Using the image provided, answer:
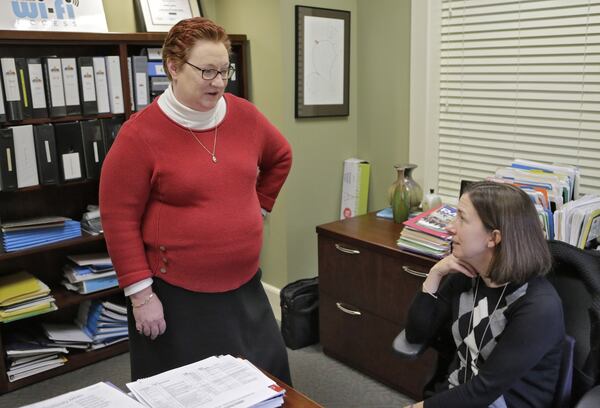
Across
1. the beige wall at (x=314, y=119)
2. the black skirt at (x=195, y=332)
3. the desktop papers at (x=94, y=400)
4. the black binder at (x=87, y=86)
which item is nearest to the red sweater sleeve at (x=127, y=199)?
the black skirt at (x=195, y=332)

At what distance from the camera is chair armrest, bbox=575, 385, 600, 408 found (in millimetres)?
1329

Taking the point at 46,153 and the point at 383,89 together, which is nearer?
the point at 46,153

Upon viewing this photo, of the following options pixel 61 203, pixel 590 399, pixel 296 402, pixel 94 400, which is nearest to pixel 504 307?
pixel 590 399

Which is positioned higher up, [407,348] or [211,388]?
[211,388]

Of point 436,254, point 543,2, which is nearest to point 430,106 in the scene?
point 543,2

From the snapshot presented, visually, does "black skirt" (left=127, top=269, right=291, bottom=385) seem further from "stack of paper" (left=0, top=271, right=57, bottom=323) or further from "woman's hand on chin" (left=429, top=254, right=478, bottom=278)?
"stack of paper" (left=0, top=271, right=57, bottom=323)

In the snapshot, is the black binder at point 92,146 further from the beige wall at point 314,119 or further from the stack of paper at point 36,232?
the beige wall at point 314,119

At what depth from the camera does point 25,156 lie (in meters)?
2.61

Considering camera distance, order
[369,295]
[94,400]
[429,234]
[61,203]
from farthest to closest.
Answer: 1. [61,203]
2. [369,295]
3. [429,234]
4. [94,400]

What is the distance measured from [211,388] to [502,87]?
202cm

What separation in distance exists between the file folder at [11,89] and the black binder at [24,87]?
13 millimetres

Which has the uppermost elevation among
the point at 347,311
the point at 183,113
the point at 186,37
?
the point at 186,37

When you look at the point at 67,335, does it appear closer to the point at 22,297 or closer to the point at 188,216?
the point at 22,297

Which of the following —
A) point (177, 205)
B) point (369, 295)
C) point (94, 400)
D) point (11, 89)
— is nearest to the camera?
point (94, 400)
